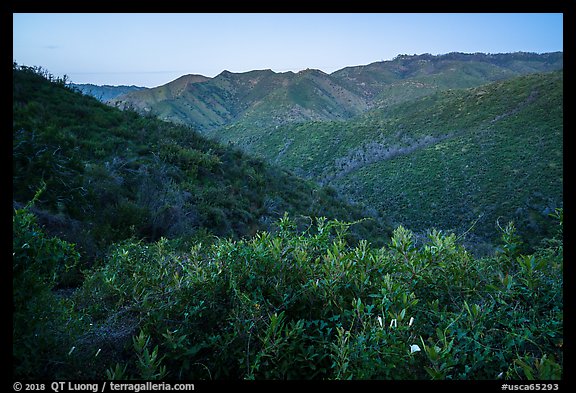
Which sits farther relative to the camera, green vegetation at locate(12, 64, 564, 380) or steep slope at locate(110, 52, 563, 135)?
steep slope at locate(110, 52, 563, 135)

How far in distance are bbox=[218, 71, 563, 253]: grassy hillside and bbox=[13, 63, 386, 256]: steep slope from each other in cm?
435

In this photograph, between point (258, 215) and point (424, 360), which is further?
point (258, 215)

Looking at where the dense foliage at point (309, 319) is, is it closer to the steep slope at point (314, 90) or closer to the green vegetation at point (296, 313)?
the green vegetation at point (296, 313)

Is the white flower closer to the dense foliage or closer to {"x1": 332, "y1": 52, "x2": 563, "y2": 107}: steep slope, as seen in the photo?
the dense foliage

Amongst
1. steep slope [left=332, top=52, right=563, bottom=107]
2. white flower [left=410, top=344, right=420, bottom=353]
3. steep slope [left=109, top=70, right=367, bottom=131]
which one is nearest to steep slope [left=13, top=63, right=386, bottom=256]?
white flower [left=410, top=344, right=420, bottom=353]

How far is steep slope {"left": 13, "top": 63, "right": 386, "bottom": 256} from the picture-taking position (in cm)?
596

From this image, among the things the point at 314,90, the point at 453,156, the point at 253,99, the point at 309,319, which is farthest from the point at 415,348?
the point at 253,99

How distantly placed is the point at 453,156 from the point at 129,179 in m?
30.3

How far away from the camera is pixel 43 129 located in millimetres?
7898

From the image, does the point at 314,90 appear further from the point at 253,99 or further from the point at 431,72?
the point at 431,72

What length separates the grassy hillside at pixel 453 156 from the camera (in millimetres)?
22609

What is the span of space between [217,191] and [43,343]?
7.18m
